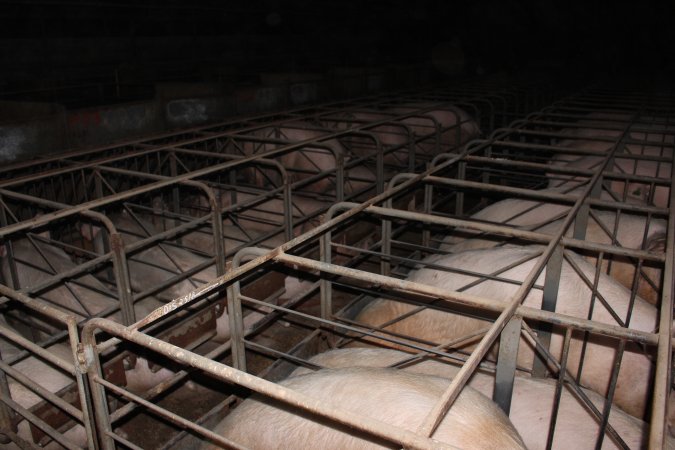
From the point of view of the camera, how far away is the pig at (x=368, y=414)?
236cm

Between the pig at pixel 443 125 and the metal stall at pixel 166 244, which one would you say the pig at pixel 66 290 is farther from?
the pig at pixel 443 125

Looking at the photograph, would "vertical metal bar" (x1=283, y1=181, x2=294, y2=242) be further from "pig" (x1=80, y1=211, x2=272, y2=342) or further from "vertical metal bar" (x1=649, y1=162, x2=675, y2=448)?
"vertical metal bar" (x1=649, y1=162, x2=675, y2=448)

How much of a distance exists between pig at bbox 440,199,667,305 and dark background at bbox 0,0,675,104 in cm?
761

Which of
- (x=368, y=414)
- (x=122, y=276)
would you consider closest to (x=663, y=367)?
(x=368, y=414)

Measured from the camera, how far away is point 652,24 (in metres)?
22.7

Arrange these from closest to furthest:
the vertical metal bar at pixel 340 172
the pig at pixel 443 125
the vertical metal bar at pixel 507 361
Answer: the vertical metal bar at pixel 507 361 → the vertical metal bar at pixel 340 172 → the pig at pixel 443 125

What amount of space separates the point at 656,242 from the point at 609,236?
40cm

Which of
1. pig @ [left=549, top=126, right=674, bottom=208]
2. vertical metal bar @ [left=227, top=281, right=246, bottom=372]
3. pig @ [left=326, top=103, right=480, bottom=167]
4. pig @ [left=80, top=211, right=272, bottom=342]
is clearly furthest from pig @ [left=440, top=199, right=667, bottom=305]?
pig @ [left=326, top=103, right=480, bottom=167]

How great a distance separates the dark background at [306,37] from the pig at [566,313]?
25.1 ft

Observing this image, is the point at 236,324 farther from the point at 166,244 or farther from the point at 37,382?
the point at 166,244

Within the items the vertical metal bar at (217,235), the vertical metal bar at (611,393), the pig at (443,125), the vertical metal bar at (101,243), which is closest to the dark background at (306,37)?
the vertical metal bar at (101,243)

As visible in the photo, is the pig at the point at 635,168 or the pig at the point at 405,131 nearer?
the pig at the point at 635,168

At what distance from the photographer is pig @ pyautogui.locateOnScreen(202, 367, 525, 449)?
2357 mm

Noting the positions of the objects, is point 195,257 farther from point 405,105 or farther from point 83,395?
point 405,105
